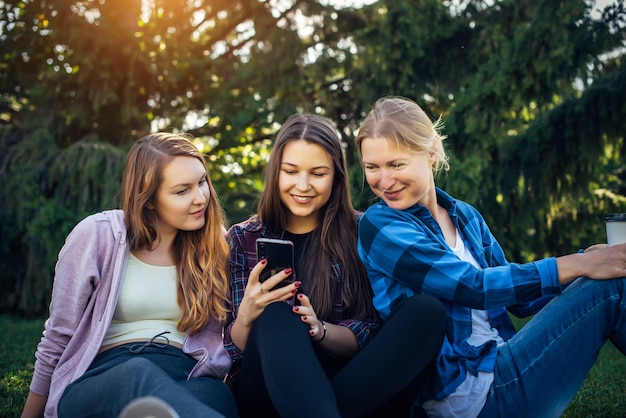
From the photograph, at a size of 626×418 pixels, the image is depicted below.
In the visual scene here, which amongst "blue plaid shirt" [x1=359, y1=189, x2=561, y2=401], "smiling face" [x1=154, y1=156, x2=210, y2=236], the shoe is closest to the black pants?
"blue plaid shirt" [x1=359, y1=189, x2=561, y2=401]

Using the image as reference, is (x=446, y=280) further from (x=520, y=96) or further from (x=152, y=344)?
(x=520, y=96)

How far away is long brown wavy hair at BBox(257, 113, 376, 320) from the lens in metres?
2.53

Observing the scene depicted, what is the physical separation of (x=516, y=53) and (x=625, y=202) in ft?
6.91

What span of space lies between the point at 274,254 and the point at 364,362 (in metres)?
0.51

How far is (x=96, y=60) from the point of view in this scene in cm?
568

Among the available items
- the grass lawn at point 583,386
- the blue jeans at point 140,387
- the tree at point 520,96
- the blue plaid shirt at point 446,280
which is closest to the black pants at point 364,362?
the blue plaid shirt at point 446,280

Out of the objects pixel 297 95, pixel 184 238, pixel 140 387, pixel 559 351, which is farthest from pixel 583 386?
pixel 297 95

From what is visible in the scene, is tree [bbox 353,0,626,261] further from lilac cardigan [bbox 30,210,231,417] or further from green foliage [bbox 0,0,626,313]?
lilac cardigan [bbox 30,210,231,417]

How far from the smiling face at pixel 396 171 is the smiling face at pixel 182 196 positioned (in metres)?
0.73

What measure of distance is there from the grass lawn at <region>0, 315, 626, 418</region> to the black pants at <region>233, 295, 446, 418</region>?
0.52 meters

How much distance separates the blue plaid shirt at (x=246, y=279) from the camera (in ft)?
7.98

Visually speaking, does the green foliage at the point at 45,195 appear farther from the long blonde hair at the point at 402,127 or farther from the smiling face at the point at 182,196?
the long blonde hair at the point at 402,127

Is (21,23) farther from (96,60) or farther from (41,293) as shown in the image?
(41,293)

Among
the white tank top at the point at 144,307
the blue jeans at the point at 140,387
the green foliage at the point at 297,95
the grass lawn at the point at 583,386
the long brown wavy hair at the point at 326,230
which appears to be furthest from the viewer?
the green foliage at the point at 297,95
